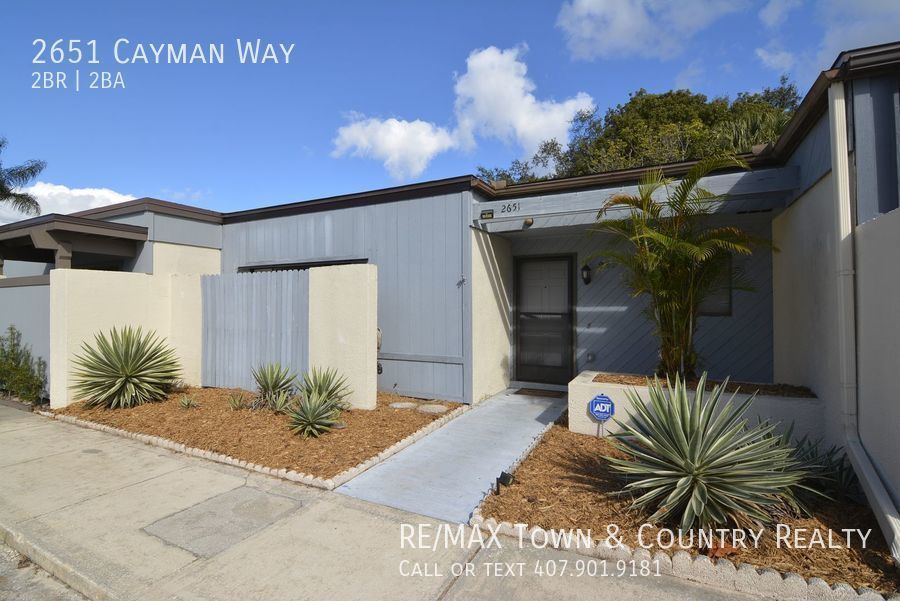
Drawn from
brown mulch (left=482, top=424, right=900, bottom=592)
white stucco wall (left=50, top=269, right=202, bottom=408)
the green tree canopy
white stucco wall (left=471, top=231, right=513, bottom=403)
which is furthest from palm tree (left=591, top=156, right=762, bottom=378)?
the green tree canopy

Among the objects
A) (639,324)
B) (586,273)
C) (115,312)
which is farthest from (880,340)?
(115,312)

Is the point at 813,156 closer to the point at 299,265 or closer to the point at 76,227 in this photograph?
the point at 299,265

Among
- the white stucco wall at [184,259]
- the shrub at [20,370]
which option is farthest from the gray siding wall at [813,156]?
the shrub at [20,370]

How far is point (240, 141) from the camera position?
9039 millimetres

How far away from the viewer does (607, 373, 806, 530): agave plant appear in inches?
120

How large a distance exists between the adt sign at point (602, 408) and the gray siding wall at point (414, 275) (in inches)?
93.2

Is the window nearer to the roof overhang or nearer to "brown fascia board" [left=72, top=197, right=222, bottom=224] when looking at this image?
"brown fascia board" [left=72, top=197, right=222, bottom=224]

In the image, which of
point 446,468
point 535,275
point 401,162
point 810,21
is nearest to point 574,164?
point 401,162

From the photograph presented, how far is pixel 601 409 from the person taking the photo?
5.18 meters

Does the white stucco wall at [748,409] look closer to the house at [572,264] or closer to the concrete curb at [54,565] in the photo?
the house at [572,264]

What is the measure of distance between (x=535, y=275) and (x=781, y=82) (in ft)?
69.6

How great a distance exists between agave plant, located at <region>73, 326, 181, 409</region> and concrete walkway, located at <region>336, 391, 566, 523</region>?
484 centimetres

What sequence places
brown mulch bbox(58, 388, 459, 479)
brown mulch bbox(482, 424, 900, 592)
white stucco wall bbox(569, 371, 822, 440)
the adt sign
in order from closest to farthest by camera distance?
brown mulch bbox(482, 424, 900, 592)
white stucco wall bbox(569, 371, 822, 440)
brown mulch bbox(58, 388, 459, 479)
the adt sign

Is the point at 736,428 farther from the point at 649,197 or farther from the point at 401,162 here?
the point at 401,162
